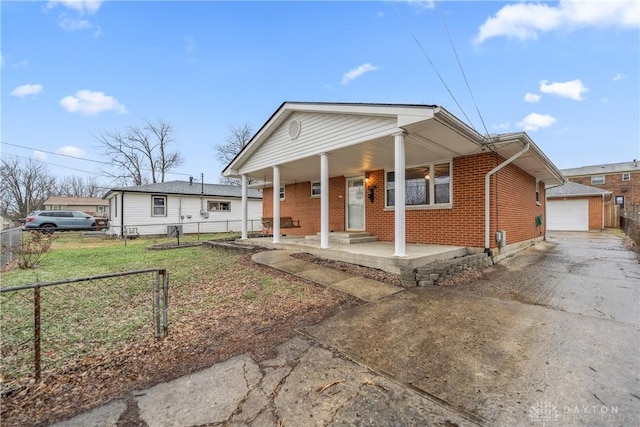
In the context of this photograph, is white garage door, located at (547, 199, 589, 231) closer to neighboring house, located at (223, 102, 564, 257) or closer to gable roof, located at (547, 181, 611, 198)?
gable roof, located at (547, 181, 611, 198)

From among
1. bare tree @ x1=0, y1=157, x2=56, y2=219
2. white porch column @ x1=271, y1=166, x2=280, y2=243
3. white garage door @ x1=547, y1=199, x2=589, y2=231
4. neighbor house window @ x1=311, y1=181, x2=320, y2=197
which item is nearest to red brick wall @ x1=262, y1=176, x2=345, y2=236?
neighbor house window @ x1=311, y1=181, x2=320, y2=197

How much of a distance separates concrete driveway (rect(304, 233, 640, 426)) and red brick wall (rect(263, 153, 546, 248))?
267 centimetres

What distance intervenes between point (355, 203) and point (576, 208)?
19.9 meters

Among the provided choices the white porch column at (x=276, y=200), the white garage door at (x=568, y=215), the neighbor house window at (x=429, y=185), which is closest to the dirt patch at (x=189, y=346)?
the white porch column at (x=276, y=200)

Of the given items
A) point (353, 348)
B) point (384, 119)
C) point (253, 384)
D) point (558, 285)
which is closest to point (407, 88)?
point (384, 119)

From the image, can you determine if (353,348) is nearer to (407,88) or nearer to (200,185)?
(407,88)

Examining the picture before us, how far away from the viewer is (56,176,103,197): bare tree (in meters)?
48.9

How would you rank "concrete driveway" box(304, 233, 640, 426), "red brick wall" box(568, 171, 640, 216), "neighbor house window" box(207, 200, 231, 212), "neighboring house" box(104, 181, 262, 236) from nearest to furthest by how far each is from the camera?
"concrete driveway" box(304, 233, 640, 426)
"neighboring house" box(104, 181, 262, 236)
"neighbor house window" box(207, 200, 231, 212)
"red brick wall" box(568, 171, 640, 216)

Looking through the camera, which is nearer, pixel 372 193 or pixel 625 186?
pixel 372 193

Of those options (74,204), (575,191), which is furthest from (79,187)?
(575,191)

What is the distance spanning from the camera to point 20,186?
1497 inches

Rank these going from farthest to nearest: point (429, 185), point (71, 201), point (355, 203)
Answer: point (71, 201)
point (355, 203)
point (429, 185)

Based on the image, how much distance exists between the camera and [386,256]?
6.00 meters

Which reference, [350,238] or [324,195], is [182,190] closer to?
[350,238]
